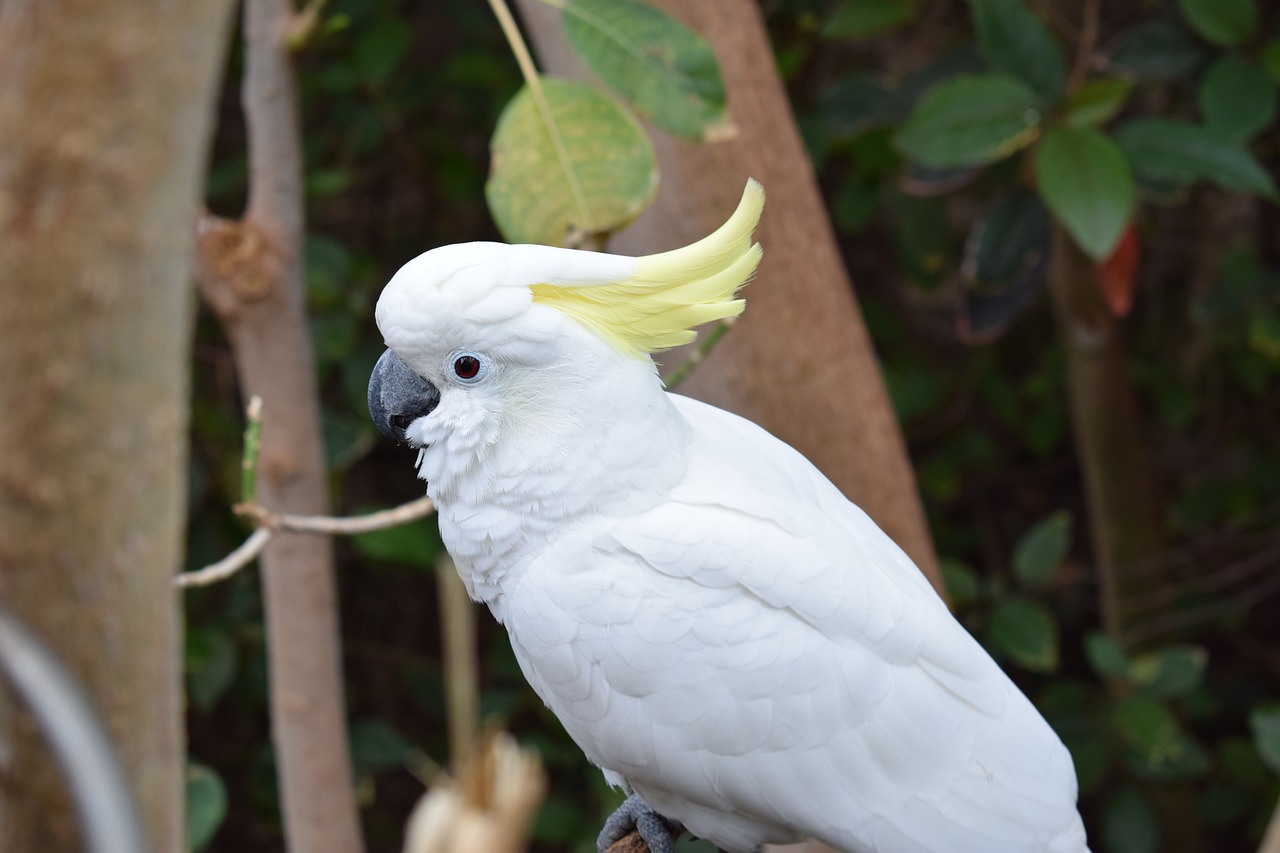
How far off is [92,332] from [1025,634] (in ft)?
4.99

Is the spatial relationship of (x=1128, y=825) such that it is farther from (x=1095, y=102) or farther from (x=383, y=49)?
(x=383, y=49)

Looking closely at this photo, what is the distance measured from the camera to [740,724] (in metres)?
0.90

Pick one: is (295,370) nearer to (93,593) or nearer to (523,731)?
(93,593)

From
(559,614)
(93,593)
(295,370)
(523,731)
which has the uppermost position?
(93,593)

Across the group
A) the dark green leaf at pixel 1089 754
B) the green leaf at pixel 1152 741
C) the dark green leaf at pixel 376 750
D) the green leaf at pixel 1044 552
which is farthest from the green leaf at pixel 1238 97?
the dark green leaf at pixel 376 750

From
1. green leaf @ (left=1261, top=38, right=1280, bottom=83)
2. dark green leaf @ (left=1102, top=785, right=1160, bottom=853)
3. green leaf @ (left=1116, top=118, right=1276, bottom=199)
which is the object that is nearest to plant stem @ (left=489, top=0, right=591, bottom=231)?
green leaf @ (left=1116, top=118, right=1276, bottom=199)

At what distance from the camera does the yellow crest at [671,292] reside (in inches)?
32.3

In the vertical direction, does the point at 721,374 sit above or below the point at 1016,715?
above

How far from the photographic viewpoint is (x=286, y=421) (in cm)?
121

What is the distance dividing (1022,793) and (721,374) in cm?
54

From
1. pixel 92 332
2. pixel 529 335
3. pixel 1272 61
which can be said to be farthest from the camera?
pixel 1272 61

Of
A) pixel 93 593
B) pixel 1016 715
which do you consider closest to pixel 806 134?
pixel 1016 715

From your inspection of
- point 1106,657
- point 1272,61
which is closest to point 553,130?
point 1272,61

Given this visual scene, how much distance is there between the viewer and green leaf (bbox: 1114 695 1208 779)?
1712 millimetres
